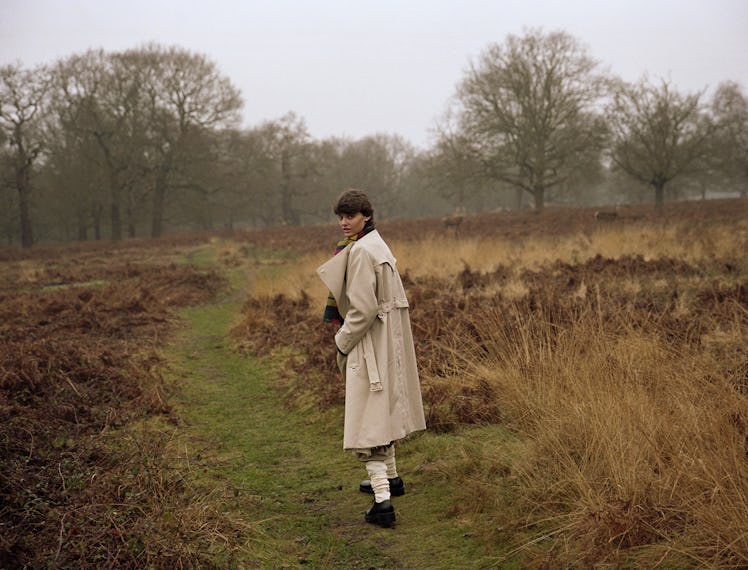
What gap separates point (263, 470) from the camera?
4.91 m

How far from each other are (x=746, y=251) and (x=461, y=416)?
8.40 meters

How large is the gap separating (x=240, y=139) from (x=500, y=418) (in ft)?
141

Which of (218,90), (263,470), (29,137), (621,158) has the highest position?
(218,90)

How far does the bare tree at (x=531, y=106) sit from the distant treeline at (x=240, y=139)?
0.22ft

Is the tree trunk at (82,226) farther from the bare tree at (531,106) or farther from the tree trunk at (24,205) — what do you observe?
the bare tree at (531,106)

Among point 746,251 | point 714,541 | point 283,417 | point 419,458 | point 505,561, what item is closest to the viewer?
point 714,541

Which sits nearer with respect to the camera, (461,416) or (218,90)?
(461,416)

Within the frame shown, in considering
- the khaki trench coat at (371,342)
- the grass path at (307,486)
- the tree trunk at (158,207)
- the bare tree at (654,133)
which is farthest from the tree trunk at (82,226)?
the khaki trench coat at (371,342)

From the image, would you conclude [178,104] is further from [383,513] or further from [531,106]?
[383,513]

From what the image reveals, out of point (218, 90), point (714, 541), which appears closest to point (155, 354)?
point (714, 541)

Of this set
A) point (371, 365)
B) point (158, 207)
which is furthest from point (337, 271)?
point (158, 207)

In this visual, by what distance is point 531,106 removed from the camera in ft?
105

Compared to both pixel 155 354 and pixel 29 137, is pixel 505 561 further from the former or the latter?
pixel 29 137

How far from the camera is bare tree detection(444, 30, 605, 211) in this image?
104 ft
